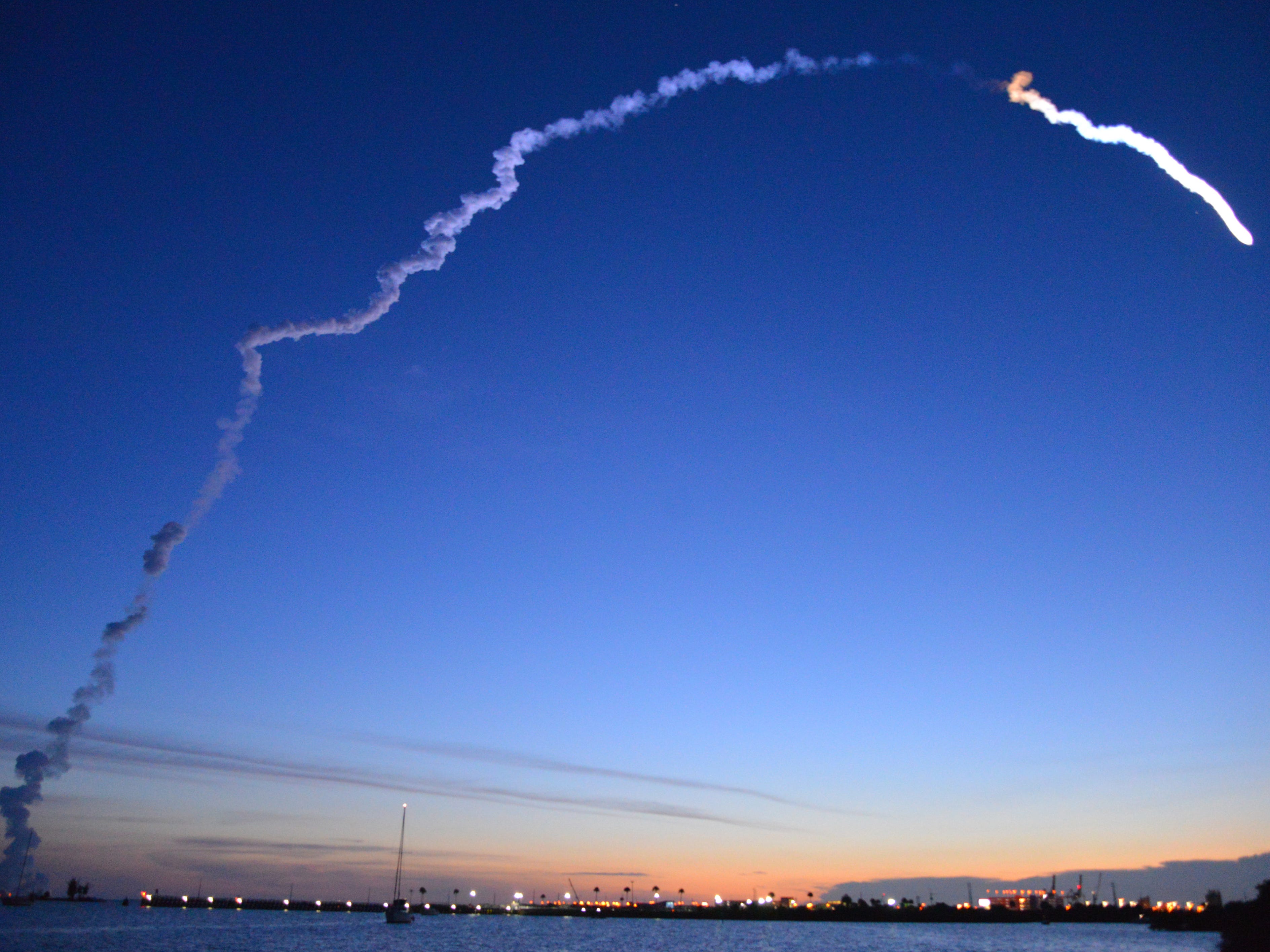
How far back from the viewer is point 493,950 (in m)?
146

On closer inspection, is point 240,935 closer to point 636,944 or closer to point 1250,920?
point 636,944

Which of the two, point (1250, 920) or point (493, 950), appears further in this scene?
point (493, 950)

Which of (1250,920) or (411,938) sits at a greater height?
(1250,920)

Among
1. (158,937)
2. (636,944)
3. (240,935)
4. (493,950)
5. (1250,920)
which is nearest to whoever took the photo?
(1250,920)

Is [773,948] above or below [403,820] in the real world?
below

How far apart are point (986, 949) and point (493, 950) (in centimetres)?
10039

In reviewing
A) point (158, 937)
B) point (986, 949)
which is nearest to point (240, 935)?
point (158, 937)

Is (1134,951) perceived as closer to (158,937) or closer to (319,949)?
(319,949)

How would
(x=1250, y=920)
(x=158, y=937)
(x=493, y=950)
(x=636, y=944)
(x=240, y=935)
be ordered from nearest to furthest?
(x=1250, y=920), (x=493, y=950), (x=158, y=937), (x=240, y=935), (x=636, y=944)

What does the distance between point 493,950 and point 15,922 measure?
117 metres

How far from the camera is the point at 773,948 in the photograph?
18150 centimetres

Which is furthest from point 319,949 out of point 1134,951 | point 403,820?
point 1134,951

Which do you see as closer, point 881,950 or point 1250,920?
point 1250,920

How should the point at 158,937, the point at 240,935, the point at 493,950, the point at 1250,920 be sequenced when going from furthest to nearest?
the point at 240,935 → the point at 158,937 → the point at 493,950 → the point at 1250,920
